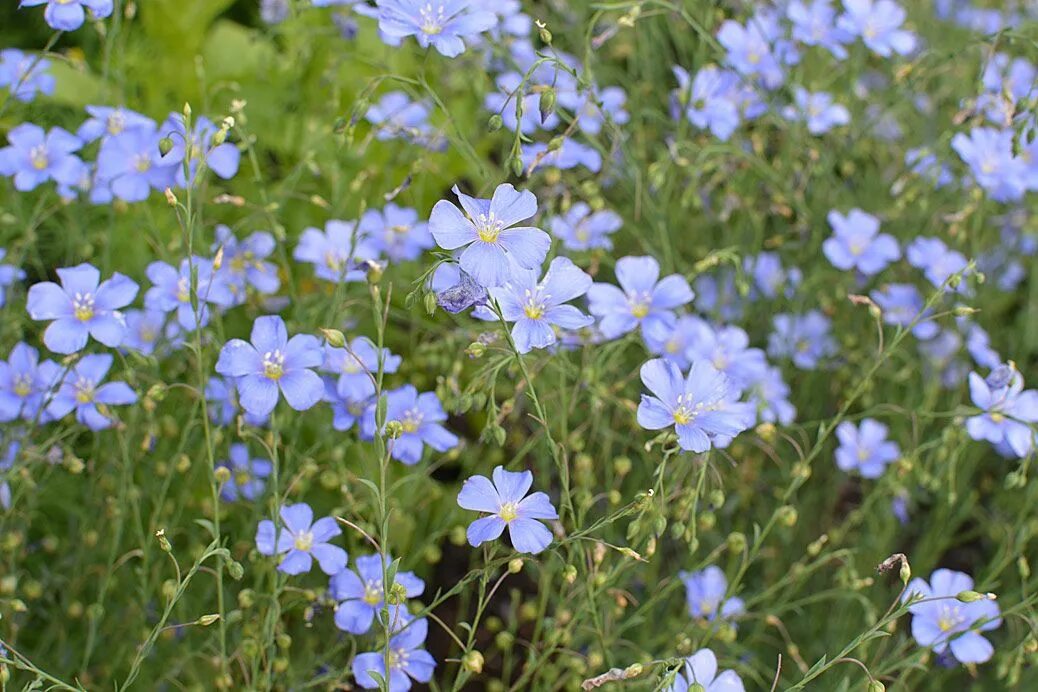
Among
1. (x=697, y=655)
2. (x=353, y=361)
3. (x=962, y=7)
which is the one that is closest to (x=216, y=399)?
(x=353, y=361)

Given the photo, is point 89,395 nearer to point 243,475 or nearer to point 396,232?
point 243,475

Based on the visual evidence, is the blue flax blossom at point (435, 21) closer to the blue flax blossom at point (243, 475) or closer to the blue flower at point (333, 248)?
the blue flower at point (333, 248)

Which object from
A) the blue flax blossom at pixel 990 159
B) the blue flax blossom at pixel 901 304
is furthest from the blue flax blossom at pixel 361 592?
the blue flax blossom at pixel 990 159

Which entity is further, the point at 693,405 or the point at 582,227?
the point at 582,227

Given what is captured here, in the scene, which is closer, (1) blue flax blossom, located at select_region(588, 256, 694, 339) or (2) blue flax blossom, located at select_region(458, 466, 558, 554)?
(2) blue flax blossom, located at select_region(458, 466, 558, 554)

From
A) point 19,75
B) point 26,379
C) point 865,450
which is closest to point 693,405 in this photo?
point 865,450

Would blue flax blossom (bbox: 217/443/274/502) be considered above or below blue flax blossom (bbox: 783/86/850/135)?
below

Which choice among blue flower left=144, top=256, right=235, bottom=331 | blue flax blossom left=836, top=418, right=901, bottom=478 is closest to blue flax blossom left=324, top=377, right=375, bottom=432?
blue flower left=144, top=256, right=235, bottom=331

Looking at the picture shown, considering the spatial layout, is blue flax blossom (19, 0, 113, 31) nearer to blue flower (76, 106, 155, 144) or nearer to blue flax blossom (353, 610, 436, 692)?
blue flower (76, 106, 155, 144)
